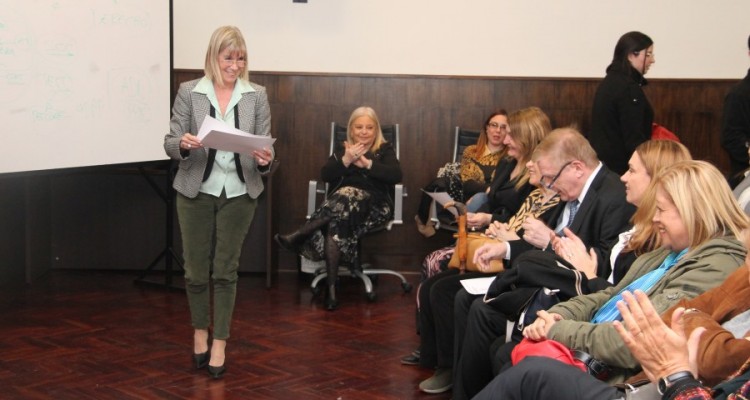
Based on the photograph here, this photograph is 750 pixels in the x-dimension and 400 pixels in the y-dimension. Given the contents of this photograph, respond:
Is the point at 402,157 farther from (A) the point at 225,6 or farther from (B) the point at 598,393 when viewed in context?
(B) the point at 598,393

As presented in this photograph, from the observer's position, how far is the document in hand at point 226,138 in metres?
4.32

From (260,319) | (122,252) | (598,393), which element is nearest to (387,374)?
(260,319)

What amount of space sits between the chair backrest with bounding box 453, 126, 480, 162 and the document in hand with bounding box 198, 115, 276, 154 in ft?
9.37

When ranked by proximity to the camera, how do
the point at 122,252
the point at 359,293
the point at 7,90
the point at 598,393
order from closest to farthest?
the point at 598,393 < the point at 7,90 < the point at 359,293 < the point at 122,252

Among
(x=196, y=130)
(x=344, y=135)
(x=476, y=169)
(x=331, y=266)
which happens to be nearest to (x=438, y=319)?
(x=196, y=130)

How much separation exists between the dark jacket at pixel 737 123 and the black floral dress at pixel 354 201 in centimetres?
211

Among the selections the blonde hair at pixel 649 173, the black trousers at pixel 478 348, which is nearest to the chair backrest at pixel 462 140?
the black trousers at pixel 478 348

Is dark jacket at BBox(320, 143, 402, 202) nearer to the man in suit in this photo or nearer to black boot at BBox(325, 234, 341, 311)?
black boot at BBox(325, 234, 341, 311)

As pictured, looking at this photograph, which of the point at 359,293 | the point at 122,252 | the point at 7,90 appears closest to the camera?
the point at 7,90

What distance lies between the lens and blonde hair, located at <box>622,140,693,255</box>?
131 inches

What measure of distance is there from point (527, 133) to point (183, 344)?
2169 mm

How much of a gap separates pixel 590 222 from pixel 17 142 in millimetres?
3031

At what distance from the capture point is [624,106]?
20.2ft

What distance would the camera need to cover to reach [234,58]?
15.3 feet
